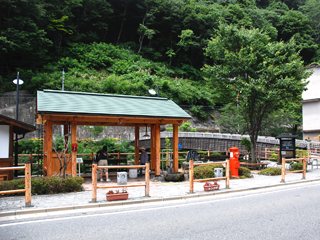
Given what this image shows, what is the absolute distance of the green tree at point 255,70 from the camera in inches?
838

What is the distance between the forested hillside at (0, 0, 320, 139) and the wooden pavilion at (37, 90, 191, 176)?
635 cm

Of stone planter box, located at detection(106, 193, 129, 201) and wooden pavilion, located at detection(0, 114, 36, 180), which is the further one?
wooden pavilion, located at detection(0, 114, 36, 180)

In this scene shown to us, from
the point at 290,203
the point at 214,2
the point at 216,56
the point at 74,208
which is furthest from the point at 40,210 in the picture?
the point at 214,2

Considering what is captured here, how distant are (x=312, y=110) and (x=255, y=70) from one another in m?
22.9

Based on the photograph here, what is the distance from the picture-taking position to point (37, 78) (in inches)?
1407

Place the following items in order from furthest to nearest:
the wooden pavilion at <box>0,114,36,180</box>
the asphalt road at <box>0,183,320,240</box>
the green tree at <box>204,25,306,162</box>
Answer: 1. the green tree at <box>204,25,306,162</box>
2. the wooden pavilion at <box>0,114,36,180</box>
3. the asphalt road at <box>0,183,320,240</box>

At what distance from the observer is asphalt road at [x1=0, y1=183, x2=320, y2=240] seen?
6617 millimetres

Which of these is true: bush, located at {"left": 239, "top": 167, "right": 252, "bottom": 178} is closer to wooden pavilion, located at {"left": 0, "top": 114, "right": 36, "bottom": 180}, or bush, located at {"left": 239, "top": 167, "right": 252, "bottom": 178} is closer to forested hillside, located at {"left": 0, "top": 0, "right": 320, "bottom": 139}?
forested hillside, located at {"left": 0, "top": 0, "right": 320, "bottom": 139}

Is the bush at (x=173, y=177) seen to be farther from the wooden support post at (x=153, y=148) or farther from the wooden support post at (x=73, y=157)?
the wooden support post at (x=73, y=157)

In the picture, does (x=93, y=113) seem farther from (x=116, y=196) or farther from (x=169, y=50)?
(x=169, y=50)

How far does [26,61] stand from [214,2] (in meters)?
39.5

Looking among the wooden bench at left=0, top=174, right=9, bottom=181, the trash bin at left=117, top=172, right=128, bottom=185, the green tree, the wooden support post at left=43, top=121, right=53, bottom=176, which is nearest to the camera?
the trash bin at left=117, top=172, right=128, bottom=185

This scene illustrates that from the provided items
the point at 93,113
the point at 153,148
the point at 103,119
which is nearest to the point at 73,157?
the point at 93,113

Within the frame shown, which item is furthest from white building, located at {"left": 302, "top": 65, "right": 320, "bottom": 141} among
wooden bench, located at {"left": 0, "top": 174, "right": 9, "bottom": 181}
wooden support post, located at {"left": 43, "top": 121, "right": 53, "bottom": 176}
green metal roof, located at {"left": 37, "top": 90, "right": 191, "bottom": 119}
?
wooden bench, located at {"left": 0, "top": 174, "right": 9, "bottom": 181}
